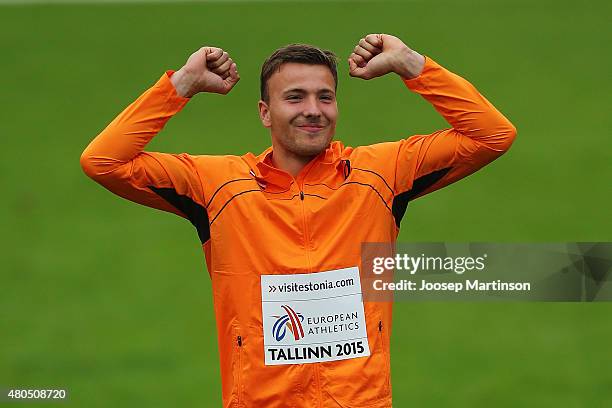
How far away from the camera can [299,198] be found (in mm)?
5590

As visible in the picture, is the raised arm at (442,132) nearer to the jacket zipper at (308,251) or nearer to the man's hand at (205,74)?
the jacket zipper at (308,251)

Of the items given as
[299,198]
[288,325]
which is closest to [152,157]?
[299,198]

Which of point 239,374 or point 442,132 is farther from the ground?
point 442,132

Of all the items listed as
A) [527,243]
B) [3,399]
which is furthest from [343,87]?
[3,399]

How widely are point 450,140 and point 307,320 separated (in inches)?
39.4

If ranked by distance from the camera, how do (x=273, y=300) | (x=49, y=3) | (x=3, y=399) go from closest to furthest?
1. (x=273, y=300)
2. (x=3, y=399)
3. (x=49, y=3)

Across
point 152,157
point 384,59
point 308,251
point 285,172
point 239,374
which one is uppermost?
point 384,59

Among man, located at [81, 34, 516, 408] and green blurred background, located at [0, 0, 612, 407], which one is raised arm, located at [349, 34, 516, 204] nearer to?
man, located at [81, 34, 516, 408]

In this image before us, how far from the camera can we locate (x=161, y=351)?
12.0m

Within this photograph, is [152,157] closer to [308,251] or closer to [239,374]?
[308,251]

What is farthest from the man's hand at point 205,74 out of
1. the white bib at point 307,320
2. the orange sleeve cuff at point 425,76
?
the white bib at point 307,320

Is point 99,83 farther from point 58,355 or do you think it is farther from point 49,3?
point 58,355

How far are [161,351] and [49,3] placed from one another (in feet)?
35.5

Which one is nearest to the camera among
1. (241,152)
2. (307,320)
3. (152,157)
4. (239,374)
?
(239,374)
